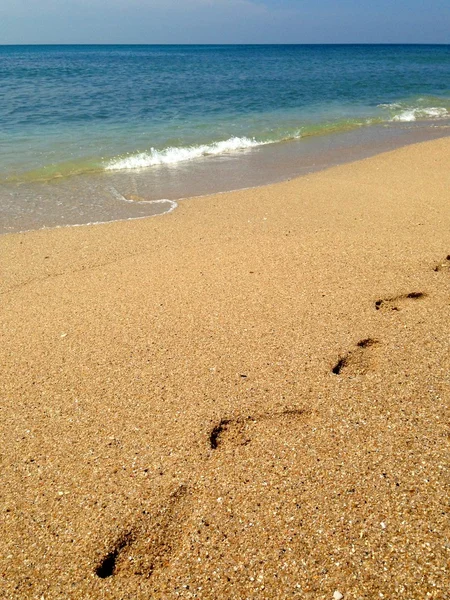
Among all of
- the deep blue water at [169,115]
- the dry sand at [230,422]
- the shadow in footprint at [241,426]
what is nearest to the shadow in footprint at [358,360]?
the dry sand at [230,422]

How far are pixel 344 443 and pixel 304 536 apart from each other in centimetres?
54

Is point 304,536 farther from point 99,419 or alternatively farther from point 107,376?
point 107,376

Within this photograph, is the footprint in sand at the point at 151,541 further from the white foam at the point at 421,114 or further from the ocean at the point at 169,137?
the white foam at the point at 421,114

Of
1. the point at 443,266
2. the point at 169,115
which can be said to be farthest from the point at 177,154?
the point at 443,266

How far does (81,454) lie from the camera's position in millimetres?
2287

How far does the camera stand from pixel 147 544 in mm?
1855

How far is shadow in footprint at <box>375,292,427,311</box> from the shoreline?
3.58 metres

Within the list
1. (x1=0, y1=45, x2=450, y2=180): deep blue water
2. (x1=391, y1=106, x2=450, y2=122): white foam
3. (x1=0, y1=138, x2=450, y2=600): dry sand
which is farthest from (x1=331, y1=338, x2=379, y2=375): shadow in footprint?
(x1=391, y1=106, x2=450, y2=122): white foam

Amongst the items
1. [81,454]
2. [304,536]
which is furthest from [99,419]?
[304,536]

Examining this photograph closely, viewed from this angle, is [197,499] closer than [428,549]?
No

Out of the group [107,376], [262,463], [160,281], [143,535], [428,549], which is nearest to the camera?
[428,549]

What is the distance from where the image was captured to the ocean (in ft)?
23.7

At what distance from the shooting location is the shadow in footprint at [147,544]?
5.84ft

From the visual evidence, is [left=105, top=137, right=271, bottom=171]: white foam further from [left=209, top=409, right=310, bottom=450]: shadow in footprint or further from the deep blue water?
[left=209, top=409, right=310, bottom=450]: shadow in footprint
